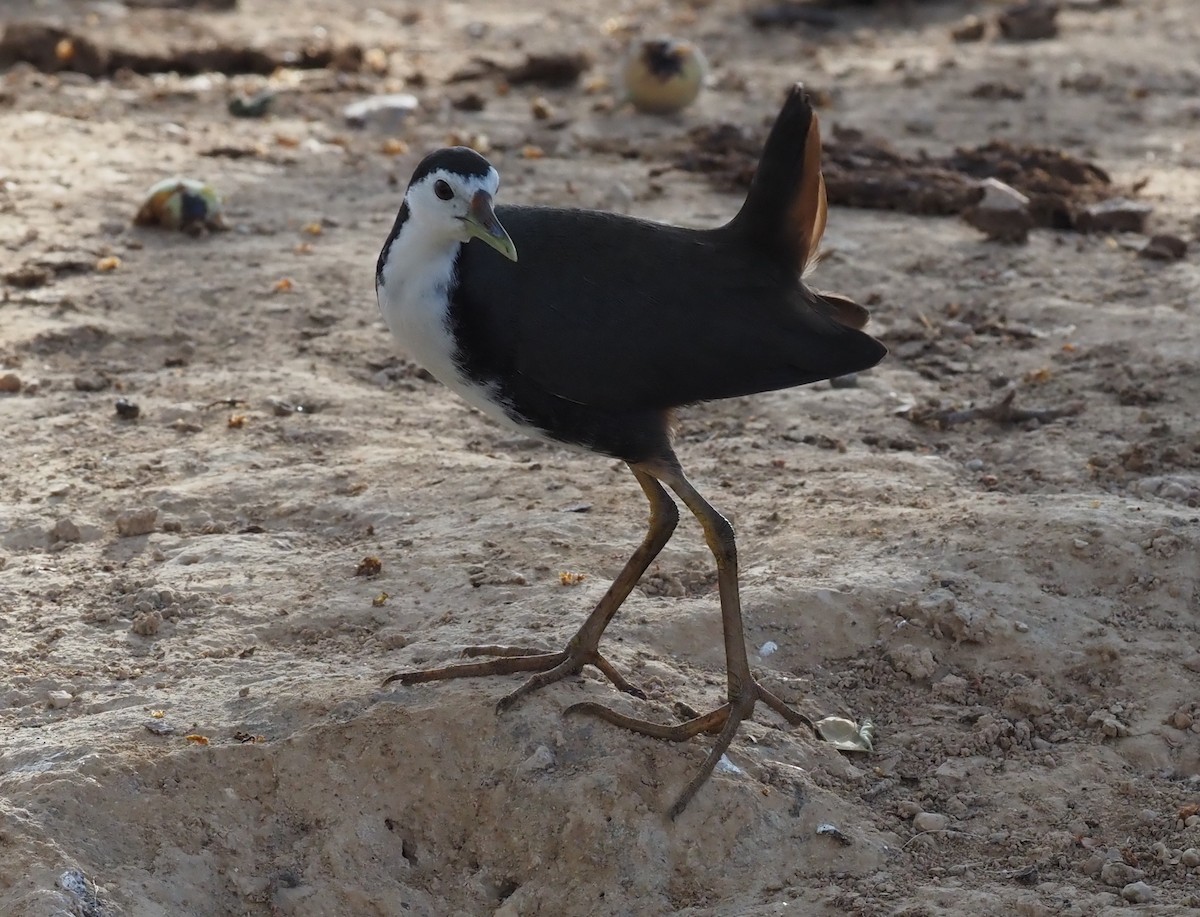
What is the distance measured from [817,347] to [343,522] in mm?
1578

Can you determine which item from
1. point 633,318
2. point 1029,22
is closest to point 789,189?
point 633,318

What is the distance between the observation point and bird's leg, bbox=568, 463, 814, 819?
376 cm

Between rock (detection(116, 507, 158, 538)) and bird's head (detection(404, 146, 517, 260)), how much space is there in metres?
1.38

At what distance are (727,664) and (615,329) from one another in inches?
34.2

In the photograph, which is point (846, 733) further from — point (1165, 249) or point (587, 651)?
point (1165, 249)

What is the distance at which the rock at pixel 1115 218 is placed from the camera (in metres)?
6.94

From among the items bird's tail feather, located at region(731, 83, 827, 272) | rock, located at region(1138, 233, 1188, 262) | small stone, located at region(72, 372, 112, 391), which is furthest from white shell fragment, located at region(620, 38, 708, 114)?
bird's tail feather, located at region(731, 83, 827, 272)

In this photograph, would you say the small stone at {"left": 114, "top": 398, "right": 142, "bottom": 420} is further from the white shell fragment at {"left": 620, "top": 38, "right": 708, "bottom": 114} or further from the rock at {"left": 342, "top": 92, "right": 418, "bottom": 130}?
the white shell fragment at {"left": 620, "top": 38, "right": 708, "bottom": 114}

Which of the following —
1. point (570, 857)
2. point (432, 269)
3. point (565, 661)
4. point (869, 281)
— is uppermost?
point (432, 269)

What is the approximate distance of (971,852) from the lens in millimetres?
3570

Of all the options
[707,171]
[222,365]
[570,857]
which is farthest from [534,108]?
[570,857]

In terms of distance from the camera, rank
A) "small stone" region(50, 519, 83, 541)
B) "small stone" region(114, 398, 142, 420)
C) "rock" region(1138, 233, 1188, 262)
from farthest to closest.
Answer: "rock" region(1138, 233, 1188, 262), "small stone" region(114, 398, 142, 420), "small stone" region(50, 519, 83, 541)

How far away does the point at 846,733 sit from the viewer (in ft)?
12.9

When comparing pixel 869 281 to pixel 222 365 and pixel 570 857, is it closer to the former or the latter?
pixel 222 365
